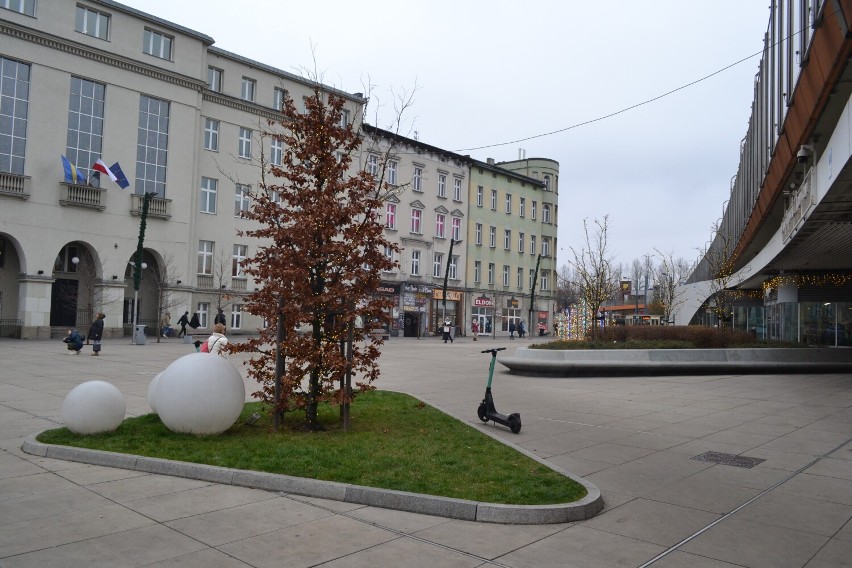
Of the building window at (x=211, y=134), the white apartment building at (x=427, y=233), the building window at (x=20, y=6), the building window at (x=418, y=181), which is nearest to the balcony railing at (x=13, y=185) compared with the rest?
the building window at (x=20, y=6)

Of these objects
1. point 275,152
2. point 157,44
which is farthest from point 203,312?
point 157,44

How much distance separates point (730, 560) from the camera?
5059mm

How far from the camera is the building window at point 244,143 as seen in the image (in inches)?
1847

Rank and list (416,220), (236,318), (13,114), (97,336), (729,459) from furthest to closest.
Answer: (416,220) → (236,318) → (13,114) → (97,336) → (729,459)

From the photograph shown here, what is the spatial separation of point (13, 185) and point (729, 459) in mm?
37916

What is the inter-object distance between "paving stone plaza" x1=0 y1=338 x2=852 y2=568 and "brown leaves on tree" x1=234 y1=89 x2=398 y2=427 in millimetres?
2476

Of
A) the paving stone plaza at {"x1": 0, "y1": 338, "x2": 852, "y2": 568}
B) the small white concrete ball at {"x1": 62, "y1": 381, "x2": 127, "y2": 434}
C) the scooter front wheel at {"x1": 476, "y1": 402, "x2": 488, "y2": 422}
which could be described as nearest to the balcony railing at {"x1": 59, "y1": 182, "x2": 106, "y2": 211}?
the paving stone plaza at {"x1": 0, "y1": 338, "x2": 852, "y2": 568}

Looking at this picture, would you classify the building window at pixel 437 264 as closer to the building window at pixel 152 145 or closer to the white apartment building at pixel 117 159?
the white apartment building at pixel 117 159

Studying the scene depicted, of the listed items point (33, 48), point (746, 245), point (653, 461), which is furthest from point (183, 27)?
point (653, 461)

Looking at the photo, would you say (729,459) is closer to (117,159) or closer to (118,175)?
(118,175)

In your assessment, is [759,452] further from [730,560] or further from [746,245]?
[746,245]

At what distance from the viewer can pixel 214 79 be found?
150ft

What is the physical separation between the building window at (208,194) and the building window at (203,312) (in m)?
6.31

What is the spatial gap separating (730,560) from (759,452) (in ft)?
15.1
